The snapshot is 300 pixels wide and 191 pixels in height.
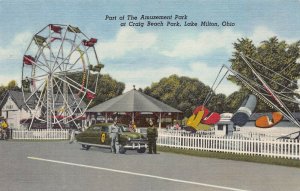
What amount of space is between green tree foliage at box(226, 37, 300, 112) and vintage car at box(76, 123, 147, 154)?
25904 millimetres

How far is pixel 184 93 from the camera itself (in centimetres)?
9538

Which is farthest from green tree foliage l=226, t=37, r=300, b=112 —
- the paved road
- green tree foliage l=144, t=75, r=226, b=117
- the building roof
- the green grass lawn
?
green tree foliage l=144, t=75, r=226, b=117

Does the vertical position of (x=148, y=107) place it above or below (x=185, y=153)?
above

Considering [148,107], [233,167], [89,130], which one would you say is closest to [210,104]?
[148,107]

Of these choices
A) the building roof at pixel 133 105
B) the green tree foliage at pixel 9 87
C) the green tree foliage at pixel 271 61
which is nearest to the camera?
the building roof at pixel 133 105

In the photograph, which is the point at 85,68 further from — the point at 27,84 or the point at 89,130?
the point at 89,130

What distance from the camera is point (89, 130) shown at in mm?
23250

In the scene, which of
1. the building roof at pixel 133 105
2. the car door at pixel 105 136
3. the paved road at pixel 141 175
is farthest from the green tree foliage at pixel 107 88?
the paved road at pixel 141 175

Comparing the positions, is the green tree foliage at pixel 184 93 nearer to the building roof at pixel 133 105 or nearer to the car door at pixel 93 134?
the building roof at pixel 133 105

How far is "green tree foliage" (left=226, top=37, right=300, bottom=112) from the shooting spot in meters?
45.5

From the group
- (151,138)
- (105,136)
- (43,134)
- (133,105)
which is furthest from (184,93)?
(151,138)

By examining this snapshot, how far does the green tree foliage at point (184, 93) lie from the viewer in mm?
90688

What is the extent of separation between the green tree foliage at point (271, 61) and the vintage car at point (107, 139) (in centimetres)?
2590

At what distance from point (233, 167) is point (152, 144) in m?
6.61
